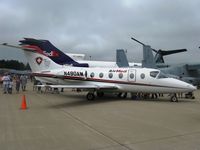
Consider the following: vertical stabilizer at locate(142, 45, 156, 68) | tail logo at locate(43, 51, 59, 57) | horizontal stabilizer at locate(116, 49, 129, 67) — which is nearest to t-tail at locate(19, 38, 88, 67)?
tail logo at locate(43, 51, 59, 57)

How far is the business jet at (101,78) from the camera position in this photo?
53.8 ft

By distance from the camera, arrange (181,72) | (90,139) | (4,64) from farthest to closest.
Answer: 1. (4,64)
2. (181,72)
3. (90,139)

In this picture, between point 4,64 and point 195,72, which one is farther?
point 4,64

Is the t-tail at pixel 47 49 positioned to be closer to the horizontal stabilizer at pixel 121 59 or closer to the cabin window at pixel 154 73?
the cabin window at pixel 154 73

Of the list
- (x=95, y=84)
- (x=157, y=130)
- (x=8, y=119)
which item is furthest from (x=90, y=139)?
(x=95, y=84)

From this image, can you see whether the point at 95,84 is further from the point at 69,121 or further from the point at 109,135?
the point at 109,135

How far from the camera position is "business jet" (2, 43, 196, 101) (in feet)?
53.8

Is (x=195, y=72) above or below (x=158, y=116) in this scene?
above

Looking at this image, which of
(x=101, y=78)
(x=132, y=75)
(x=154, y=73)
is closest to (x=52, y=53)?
(x=101, y=78)

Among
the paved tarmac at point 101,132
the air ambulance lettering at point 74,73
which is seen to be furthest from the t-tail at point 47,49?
the paved tarmac at point 101,132

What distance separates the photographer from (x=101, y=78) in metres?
18.2

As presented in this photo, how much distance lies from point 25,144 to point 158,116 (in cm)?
576

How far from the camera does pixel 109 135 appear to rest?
7.17 m

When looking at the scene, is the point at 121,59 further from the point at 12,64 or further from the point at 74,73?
the point at 12,64
